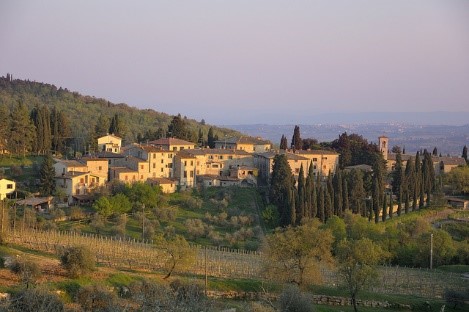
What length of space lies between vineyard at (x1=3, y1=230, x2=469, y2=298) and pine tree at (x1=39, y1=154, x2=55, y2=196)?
10.1 metres

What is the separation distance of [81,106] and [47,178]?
56.6 meters

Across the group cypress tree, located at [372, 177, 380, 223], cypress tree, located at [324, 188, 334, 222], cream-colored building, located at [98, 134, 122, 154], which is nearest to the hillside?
cream-colored building, located at [98, 134, 122, 154]

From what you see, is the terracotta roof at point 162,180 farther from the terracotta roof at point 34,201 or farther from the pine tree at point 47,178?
the terracotta roof at point 34,201

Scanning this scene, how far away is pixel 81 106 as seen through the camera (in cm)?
9712

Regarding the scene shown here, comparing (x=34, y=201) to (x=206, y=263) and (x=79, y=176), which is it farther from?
(x=206, y=263)

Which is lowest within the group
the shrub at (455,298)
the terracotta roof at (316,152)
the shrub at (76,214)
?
the shrub at (455,298)

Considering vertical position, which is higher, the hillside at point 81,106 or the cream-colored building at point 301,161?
the hillside at point 81,106

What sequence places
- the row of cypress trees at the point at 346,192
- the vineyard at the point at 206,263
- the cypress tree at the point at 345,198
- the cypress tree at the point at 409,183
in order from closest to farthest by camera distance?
the vineyard at the point at 206,263 < the row of cypress trees at the point at 346,192 < the cypress tree at the point at 345,198 < the cypress tree at the point at 409,183

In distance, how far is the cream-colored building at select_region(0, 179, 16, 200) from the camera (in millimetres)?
41844

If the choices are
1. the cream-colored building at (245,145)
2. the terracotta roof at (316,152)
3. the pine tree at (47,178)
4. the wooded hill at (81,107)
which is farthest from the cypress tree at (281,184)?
the wooded hill at (81,107)

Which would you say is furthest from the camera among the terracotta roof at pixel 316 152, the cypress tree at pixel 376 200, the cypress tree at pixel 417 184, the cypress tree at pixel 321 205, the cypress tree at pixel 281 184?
the terracotta roof at pixel 316 152

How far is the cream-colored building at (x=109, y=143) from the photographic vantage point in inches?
2169

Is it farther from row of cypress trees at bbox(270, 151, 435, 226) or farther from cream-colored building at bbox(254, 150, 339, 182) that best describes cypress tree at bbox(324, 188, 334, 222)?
cream-colored building at bbox(254, 150, 339, 182)

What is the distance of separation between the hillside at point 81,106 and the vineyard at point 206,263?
171ft
